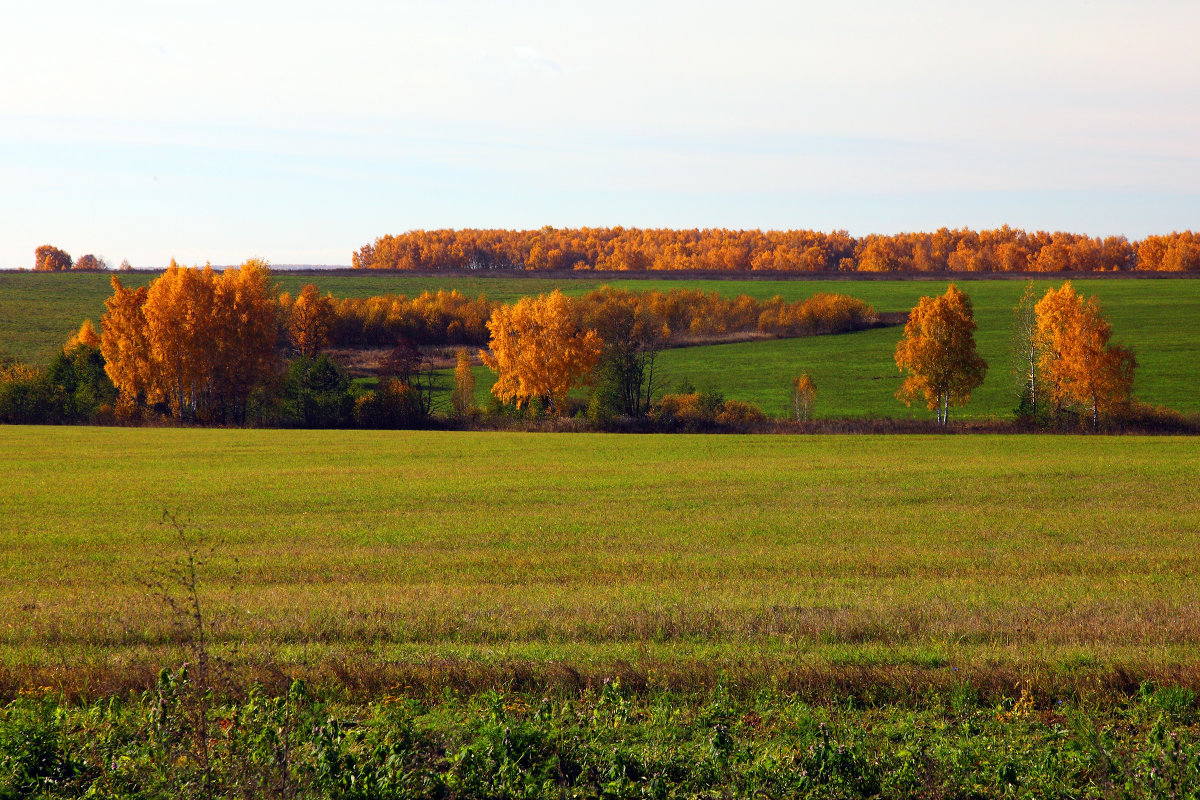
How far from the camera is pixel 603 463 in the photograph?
39.4 metres

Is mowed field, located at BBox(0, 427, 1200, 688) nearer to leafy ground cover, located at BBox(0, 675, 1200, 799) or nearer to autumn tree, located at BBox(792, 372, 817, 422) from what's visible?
leafy ground cover, located at BBox(0, 675, 1200, 799)

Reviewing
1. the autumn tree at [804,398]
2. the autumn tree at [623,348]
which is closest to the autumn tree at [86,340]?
the autumn tree at [623,348]

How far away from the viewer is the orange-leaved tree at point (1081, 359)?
62781 mm

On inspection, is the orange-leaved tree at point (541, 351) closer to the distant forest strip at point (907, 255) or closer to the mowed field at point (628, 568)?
the mowed field at point (628, 568)

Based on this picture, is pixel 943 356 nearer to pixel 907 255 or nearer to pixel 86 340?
pixel 86 340

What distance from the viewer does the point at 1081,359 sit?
207 ft

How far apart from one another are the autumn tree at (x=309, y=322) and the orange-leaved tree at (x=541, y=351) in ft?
106

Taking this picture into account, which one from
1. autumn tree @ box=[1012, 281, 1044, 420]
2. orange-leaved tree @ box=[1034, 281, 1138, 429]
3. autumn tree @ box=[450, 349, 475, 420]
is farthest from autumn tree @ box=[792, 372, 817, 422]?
autumn tree @ box=[450, 349, 475, 420]

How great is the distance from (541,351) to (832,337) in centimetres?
A: 3827

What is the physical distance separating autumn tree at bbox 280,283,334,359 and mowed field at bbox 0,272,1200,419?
64.4 feet

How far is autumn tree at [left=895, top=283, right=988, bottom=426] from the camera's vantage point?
66.6 m

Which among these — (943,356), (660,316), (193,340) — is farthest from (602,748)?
(660,316)

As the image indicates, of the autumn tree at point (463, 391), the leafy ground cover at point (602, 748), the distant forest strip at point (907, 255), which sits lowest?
the autumn tree at point (463, 391)

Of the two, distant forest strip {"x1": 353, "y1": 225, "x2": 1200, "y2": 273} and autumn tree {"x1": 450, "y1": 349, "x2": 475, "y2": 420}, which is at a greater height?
distant forest strip {"x1": 353, "y1": 225, "x2": 1200, "y2": 273}
